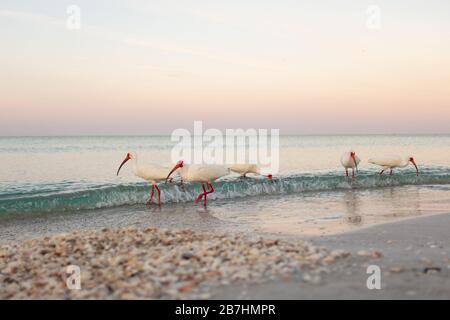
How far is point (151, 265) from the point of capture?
5629 mm

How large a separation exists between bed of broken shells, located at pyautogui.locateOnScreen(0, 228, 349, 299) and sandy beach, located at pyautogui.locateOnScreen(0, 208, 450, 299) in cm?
1

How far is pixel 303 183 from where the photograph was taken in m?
20.3

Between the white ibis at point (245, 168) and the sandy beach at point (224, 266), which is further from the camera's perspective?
the white ibis at point (245, 168)

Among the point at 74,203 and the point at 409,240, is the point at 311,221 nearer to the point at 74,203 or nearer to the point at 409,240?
the point at 409,240

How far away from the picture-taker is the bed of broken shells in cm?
493

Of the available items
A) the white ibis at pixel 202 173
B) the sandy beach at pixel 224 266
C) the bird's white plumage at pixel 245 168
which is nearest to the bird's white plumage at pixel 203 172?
the white ibis at pixel 202 173

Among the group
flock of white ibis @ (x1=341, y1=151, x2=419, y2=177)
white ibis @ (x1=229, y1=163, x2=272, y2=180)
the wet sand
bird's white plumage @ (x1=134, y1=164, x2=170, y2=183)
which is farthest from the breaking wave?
the wet sand

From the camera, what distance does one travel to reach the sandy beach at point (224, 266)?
468 cm

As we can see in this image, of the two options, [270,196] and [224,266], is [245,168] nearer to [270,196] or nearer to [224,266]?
[270,196]

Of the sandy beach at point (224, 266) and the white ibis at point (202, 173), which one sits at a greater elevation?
the white ibis at point (202, 173)

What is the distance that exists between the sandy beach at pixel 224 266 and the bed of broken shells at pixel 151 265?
12 mm

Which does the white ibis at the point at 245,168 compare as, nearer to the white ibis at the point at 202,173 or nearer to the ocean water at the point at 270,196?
the ocean water at the point at 270,196

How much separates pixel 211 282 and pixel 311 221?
Answer: 655cm

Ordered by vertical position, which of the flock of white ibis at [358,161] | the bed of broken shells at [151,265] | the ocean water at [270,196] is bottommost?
the ocean water at [270,196]
